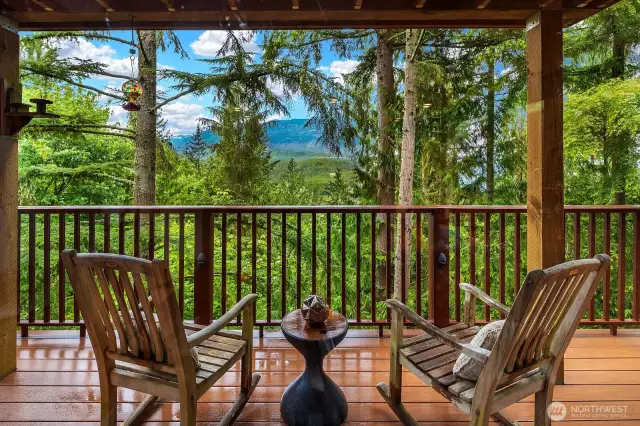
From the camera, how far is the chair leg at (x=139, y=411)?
70.8 inches

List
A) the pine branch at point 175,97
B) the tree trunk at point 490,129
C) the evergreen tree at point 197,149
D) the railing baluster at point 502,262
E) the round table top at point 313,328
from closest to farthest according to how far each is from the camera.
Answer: the round table top at point 313,328
the railing baluster at point 502,262
the evergreen tree at point 197,149
the pine branch at point 175,97
the tree trunk at point 490,129

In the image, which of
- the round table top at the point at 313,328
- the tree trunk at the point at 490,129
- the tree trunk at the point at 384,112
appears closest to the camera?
the round table top at the point at 313,328

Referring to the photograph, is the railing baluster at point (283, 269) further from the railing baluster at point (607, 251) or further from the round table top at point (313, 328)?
the railing baluster at point (607, 251)

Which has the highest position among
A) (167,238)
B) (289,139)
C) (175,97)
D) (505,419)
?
(175,97)

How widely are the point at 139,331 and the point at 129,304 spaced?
13 cm

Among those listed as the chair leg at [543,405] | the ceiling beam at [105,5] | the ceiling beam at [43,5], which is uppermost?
the ceiling beam at [105,5]

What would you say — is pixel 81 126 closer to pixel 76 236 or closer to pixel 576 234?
pixel 76 236

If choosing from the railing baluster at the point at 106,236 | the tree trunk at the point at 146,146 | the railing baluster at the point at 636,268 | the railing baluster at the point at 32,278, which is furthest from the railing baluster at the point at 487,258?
the railing baluster at the point at 32,278

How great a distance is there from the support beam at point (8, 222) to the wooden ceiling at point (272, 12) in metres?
0.25

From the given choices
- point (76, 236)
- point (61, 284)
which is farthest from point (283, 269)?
point (61, 284)

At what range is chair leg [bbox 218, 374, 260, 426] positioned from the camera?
1798 mm

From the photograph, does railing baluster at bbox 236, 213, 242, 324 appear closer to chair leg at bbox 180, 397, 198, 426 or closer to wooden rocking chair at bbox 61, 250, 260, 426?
wooden rocking chair at bbox 61, 250, 260, 426

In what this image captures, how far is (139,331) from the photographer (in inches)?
60.0

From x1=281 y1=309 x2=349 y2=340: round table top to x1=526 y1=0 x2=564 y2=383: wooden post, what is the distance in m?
1.36
